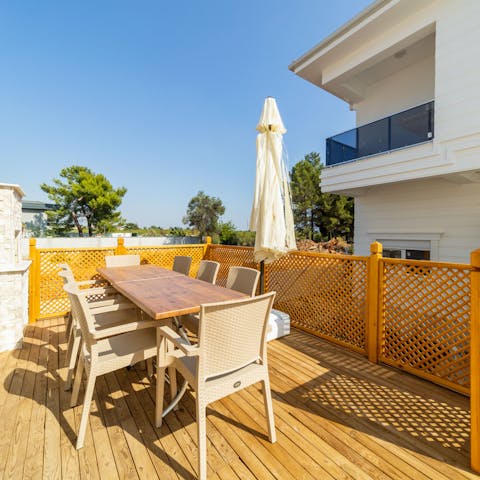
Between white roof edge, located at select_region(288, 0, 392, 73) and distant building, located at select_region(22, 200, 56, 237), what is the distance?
2410 cm

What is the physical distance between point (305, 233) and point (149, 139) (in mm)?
13325

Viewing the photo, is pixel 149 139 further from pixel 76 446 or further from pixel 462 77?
pixel 76 446

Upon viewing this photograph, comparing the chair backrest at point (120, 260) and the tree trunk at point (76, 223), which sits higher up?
the tree trunk at point (76, 223)

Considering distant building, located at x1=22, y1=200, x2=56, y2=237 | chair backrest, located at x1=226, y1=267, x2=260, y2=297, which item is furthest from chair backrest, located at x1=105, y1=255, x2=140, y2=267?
distant building, located at x1=22, y1=200, x2=56, y2=237

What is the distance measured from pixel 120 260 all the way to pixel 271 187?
324cm

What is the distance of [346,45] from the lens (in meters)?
5.56

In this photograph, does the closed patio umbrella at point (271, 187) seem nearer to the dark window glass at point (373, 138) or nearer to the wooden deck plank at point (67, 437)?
the wooden deck plank at point (67, 437)

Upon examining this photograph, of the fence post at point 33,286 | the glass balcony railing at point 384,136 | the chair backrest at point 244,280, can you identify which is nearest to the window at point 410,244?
the glass balcony railing at point 384,136

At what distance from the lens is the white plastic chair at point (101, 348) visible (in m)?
1.69

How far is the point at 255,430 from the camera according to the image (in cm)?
184

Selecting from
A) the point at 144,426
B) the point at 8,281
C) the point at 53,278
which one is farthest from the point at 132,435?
the point at 53,278

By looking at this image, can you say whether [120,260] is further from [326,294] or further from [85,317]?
[326,294]

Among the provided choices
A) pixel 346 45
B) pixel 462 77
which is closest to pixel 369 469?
pixel 462 77

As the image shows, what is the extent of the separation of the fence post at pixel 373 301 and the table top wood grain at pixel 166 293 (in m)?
1.76
